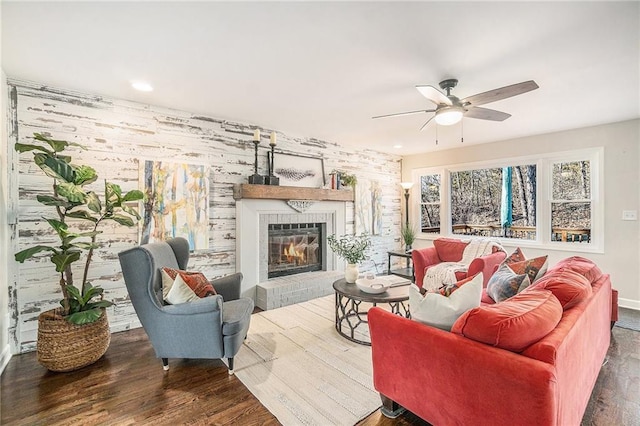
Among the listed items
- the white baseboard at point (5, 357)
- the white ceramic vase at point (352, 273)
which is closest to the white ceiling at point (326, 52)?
the white ceramic vase at point (352, 273)

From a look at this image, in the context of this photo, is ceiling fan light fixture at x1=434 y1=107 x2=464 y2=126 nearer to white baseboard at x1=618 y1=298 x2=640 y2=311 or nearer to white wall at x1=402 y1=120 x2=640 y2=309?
white wall at x1=402 y1=120 x2=640 y2=309

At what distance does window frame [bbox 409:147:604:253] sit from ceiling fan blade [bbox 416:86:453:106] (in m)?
3.17

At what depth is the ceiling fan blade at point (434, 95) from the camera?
226 cm

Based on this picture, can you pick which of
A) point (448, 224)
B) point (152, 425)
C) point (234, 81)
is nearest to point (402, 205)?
point (448, 224)

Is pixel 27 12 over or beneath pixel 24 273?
over

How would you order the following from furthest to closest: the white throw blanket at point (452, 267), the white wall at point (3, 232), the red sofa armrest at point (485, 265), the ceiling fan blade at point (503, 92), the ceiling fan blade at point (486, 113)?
1. the white throw blanket at point (452, 267)
2. the red sofa armrest at point (485, 265)
3. the ceiling fan blade at point (486, 113)
4. the white wall at point (3, 232)
5. the ceiling fan blade at point (503, 92)

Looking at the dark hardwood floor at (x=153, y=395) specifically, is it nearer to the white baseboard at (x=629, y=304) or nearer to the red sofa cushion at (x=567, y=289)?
the red sofa cushion at (x=567, y=289)

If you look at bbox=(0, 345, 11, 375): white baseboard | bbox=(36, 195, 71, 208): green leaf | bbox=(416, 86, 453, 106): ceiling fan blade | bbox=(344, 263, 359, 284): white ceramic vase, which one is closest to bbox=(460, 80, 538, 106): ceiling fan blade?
bbox=(416, 86, 453, 106): ceiling fan blade

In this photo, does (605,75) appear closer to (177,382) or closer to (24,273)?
(177,382)

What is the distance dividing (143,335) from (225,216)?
161cm

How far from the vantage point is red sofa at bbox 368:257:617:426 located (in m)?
1.27

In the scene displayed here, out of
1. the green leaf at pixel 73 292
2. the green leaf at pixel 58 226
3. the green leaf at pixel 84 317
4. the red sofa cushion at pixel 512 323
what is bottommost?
the green leaf at pixel 84 317

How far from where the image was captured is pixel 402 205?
21.4 feet

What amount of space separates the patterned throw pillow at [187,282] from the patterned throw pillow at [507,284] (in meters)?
2.47
